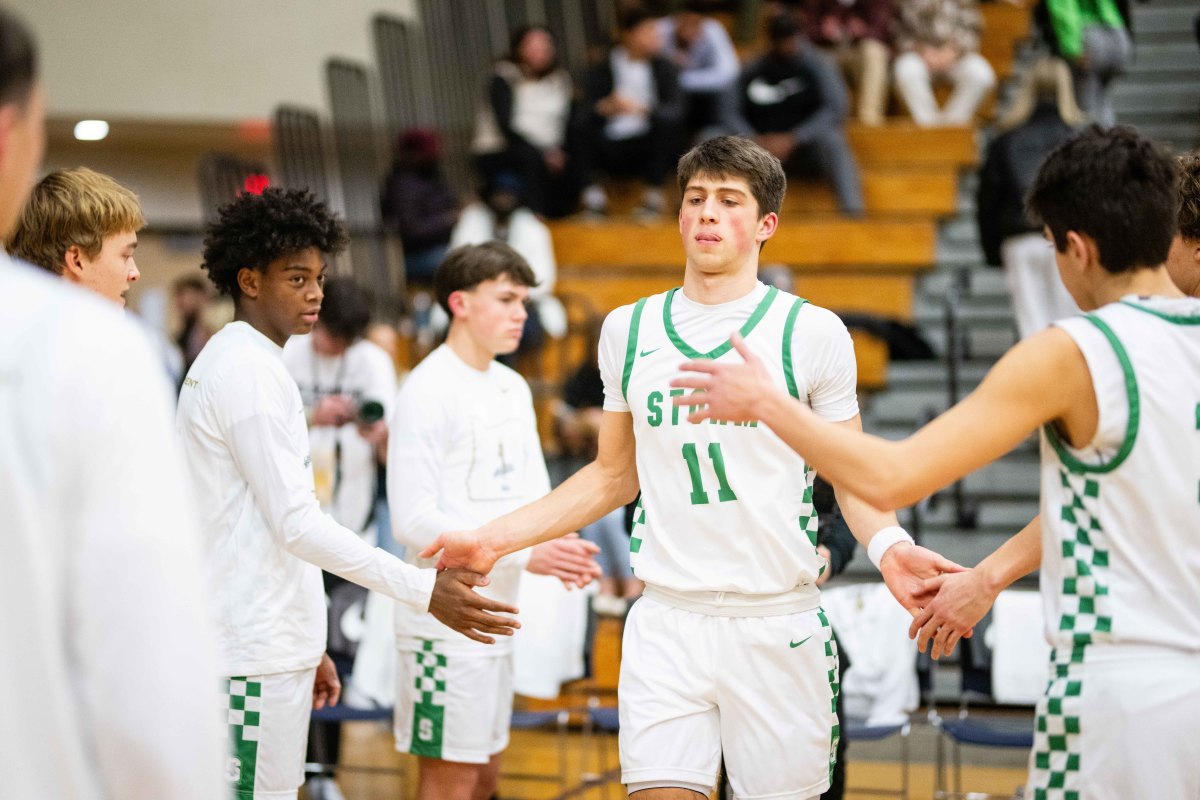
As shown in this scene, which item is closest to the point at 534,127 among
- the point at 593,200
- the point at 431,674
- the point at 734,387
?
the point at 593,200

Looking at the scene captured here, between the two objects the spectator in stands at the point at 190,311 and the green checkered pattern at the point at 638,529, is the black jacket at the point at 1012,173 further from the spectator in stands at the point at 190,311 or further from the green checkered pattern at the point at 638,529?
the spectator in stands at the point at 190,311

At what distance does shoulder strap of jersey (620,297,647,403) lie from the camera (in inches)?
142

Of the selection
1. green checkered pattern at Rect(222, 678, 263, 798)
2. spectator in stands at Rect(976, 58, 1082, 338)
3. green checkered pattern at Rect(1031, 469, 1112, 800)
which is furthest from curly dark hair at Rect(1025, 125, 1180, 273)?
spectator in stands at Rect(976, 58, 1082, 338)

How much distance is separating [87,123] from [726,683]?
31.6ft

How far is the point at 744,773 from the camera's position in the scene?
338 cm

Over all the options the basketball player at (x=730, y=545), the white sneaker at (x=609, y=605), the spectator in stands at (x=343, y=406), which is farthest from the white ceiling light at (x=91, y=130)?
the basketball player at (x=730, y=545)

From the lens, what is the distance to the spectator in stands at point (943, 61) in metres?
10.5

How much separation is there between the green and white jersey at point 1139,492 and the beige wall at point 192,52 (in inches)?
381

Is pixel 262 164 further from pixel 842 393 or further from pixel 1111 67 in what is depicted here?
pixel 842 393

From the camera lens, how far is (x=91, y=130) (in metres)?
11.8

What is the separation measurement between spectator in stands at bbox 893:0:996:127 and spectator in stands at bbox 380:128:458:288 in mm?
3578

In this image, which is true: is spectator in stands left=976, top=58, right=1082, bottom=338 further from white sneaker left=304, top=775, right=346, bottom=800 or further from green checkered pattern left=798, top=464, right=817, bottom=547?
green checkered pattern left=798, top=464, right=817, bottom=547

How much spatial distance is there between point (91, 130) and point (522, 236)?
4370 mm

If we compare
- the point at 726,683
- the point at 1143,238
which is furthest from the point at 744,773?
the point at 1143,238
